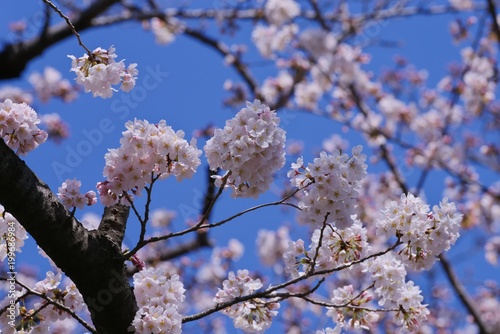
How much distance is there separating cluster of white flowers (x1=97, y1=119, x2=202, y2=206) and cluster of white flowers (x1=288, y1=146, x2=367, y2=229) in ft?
1.58

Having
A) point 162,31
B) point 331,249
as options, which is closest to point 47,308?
point 331,249

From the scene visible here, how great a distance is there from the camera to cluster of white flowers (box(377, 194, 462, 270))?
262cm

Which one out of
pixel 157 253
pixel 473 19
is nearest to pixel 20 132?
pixel 157 253

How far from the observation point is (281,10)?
26.8ft

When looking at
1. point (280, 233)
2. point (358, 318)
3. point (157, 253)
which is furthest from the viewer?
point (280, 233)

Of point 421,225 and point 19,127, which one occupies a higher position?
point 19,127

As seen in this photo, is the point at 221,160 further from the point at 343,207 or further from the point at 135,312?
the point at 135,312

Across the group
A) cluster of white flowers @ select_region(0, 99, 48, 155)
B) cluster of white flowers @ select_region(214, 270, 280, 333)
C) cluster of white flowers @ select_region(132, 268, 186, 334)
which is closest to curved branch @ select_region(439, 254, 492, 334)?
cluster of white flowers @ select_region(214, 270, 280, 333)

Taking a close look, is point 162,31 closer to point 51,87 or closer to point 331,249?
point 51,87

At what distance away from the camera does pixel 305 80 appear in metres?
8.47

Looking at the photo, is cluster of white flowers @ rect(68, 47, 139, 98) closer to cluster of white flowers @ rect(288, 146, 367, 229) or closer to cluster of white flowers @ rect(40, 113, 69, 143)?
cluster of white flowers @ rect(288, 146, 367, 229)

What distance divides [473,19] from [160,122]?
22.9 ft

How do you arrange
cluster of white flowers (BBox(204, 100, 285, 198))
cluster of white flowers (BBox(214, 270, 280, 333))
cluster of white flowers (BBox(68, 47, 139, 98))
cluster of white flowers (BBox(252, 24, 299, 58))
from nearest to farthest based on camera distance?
cluster of white flowers (BBox(204, 100, 285, 198)), cluster of white flowers (BBox(68, 47, 139, 98)), cluster of white flowers (BBox(214, 270, 280, 333)), cluster of white flowers (BBox(252, 24, 299, 58))

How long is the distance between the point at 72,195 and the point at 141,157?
1.17 feet
